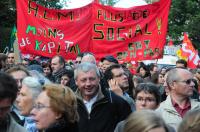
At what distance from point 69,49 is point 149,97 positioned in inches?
184

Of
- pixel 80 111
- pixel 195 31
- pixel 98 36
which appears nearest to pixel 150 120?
pixel 80 111

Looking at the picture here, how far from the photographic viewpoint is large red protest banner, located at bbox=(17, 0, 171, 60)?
10.1 metres

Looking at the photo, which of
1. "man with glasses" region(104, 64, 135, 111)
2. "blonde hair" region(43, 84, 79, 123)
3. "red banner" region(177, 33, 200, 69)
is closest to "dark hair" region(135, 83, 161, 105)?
"man with glasses" region(104, 64, 135, 111)

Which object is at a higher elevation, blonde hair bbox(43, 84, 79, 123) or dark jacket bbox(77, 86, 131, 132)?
blonde hair bbox(43, 84, 79, 123)

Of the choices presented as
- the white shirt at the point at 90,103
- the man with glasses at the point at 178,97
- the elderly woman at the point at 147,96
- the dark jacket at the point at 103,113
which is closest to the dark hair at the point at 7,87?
the dark jacket at the point at 103,113

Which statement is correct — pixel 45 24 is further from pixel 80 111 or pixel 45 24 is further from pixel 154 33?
pixel 80 111

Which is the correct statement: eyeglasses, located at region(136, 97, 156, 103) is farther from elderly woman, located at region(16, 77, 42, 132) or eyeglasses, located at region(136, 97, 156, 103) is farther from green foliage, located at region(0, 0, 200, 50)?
green foliage, located at region(0, 0, 200, 50)

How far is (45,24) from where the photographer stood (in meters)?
10.2

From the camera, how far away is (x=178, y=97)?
5.93 metres

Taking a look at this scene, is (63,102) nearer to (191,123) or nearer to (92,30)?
(191,123)

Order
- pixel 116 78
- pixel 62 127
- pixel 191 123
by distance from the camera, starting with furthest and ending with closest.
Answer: pixel 116 78 < pixel 62 127 < pixel 191 123

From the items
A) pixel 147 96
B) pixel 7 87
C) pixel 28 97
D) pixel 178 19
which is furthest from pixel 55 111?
pixel 178 19

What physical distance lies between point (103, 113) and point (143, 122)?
244 centimetres

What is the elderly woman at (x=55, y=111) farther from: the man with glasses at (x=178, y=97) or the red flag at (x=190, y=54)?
the red flag at (x=190, y=54)
